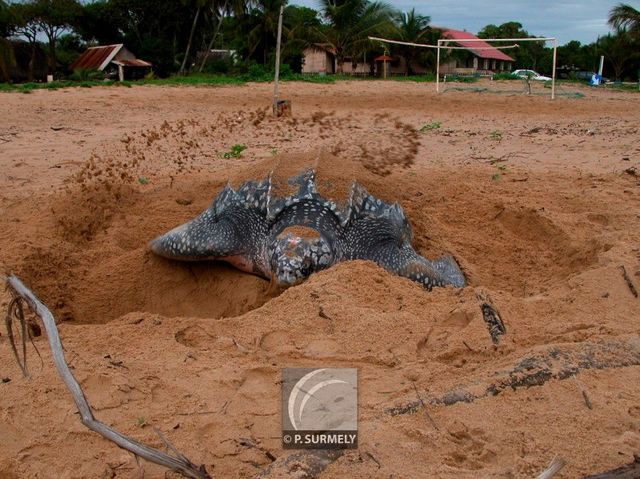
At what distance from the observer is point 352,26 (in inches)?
1122

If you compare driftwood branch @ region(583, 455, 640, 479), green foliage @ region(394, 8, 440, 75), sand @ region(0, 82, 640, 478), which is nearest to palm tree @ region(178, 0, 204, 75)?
green foliage @ region(394, 8, 440, 75)

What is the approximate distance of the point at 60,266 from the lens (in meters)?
3.42

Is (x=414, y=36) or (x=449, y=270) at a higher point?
(x=414, y=36)

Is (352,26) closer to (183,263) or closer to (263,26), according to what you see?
(263,26)

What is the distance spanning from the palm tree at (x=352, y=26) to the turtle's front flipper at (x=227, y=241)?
25984 millimetres

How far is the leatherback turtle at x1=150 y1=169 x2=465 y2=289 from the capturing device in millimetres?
3156

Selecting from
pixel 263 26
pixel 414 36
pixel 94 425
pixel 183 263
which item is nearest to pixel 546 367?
pixel 94 425

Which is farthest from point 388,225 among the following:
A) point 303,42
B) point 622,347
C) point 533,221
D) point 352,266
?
point 303,42

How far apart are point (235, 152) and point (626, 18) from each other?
27.4 meters

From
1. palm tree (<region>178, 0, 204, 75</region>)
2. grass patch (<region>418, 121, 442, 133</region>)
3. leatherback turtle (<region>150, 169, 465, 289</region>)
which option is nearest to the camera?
leatherback turtle (<region>150, 169, 465, 289</region>)

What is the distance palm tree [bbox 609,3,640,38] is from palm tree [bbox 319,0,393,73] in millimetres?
10438

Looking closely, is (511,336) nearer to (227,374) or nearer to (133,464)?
(227,374)

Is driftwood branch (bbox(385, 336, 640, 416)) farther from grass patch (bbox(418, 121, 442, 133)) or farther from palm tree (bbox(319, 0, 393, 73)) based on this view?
palm tree (bbox(319, 0, 393, 73))

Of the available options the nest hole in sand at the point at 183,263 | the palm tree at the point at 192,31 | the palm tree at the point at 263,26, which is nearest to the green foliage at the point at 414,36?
the palm tree at the point at 263,26
